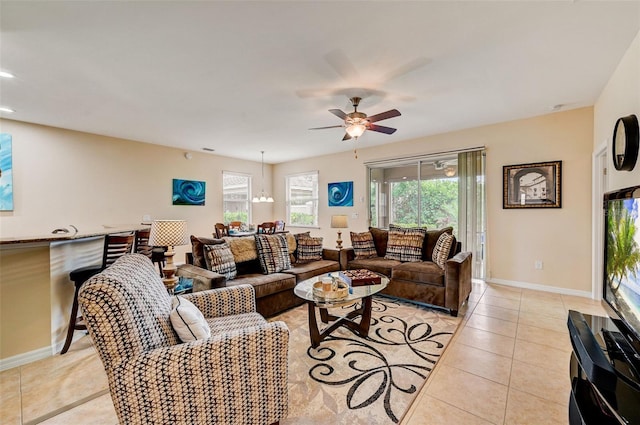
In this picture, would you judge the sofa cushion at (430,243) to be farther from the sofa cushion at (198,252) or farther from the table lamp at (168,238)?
the table lamp at (168,238)

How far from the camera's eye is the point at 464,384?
1.87 meters

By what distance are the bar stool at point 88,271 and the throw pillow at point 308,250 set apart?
206cm

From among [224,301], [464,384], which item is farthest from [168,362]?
[464,384]

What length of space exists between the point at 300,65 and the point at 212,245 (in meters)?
2.11

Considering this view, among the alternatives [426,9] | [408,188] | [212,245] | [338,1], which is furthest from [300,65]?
[408,188]

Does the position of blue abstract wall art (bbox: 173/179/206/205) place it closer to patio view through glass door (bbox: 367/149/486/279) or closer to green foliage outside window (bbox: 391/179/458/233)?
patio view through glass door (bbox: 367/149/486/279)

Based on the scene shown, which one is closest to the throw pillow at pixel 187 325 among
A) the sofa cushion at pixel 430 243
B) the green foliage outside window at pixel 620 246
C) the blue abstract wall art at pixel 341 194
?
the green foliage outside window at pixel 620 246

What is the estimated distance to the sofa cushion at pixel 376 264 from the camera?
11.8 feet

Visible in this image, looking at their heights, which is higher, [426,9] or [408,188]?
[426,9]

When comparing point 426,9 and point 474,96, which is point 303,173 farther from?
point 426,9

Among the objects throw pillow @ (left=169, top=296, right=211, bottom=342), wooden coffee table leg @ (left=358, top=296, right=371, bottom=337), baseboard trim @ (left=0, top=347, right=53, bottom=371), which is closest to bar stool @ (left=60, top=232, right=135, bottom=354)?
baseboard trim @ (left=0, top=347, right=53, bottom=371)

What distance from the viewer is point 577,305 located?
333 cm

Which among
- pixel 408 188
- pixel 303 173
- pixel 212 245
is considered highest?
pixel 303 173

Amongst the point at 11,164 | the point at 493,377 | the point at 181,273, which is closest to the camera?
the point at 493,377
